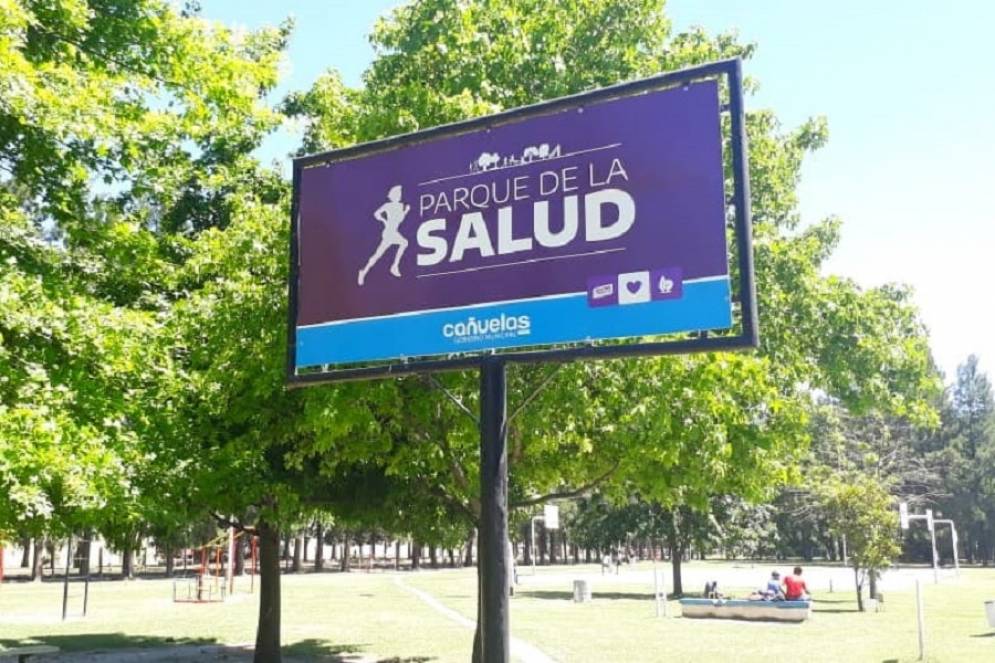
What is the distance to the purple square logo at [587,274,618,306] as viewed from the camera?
841 centimetres

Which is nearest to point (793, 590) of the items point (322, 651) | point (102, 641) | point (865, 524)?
point (865, 524)

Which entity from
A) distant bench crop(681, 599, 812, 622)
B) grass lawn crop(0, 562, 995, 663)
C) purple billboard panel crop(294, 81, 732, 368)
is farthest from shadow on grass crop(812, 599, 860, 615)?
purple billboard panel crop(294, 81, 732, 368)

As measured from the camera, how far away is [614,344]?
347 inches

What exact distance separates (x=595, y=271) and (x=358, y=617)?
24349 mm

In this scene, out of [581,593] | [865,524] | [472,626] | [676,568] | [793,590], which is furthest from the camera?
[676,568]

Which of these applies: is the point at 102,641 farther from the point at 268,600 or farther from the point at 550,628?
the point at 550,628

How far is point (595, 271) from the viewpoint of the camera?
8.49 meters

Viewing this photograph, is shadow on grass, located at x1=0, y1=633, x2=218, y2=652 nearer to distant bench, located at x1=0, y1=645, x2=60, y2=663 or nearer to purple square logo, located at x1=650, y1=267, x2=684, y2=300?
distant bench, located at x1=0, y1=645, x2=60, y2=663

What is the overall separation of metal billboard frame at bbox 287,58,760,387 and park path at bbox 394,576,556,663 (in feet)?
33.9

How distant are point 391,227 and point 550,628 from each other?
17475 mm

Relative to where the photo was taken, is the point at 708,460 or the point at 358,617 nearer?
the point at 708,460

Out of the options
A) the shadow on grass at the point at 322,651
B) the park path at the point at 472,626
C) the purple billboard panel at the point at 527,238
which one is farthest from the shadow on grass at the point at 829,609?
the purple billboard panel at the point at 527,238

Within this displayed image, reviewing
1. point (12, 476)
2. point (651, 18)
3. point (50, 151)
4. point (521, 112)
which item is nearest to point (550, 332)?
point (521, 112)

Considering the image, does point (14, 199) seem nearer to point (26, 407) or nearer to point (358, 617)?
point (26, 407)
